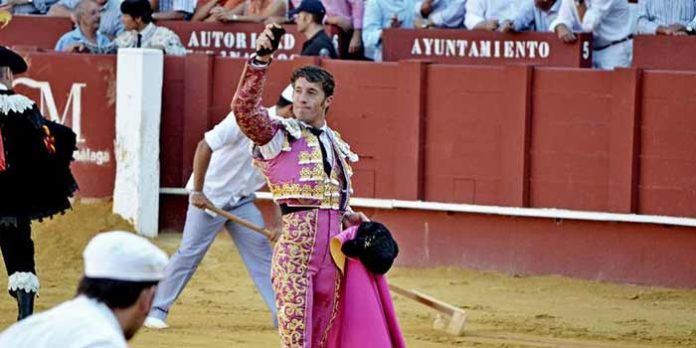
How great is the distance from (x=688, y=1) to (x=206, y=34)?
12.8 feet

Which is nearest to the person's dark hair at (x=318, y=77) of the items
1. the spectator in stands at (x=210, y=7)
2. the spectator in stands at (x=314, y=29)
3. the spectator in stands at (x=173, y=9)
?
the spectator in stands at (x=314, y=29)

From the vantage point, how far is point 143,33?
1397cm

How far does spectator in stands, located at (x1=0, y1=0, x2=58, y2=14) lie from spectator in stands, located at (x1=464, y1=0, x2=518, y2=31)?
3.82 metres

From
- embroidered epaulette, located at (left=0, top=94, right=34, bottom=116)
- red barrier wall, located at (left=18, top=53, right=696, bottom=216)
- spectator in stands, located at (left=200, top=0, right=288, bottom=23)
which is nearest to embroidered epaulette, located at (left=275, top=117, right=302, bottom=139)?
embroidered epaulette, located at (left=0, top=94, right=34, bottom=116)

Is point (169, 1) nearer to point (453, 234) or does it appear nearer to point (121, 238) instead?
point (453, 234)

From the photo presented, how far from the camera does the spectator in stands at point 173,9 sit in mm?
14883

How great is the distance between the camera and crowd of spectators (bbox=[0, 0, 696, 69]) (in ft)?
43.0

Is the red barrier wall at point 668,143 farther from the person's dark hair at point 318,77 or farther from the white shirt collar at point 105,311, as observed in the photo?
the white shirt collar at point 105,311

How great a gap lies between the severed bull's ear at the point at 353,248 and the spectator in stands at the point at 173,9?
796cm

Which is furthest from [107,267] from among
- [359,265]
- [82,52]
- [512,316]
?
[82,52]

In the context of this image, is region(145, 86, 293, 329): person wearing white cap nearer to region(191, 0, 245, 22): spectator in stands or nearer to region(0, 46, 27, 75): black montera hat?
region(0, 46, 27, 75): black montera hat

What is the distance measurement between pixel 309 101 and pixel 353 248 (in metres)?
0.60

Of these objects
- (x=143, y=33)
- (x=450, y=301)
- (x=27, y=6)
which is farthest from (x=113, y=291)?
(x=27, y=6)

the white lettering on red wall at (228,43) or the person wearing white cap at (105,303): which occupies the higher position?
the white lettering on red wall at (228,43)
